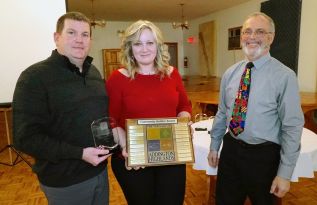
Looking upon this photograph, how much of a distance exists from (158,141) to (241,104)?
1.76ft

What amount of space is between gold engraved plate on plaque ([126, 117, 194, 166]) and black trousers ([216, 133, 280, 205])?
304mm

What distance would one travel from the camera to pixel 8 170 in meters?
3.72

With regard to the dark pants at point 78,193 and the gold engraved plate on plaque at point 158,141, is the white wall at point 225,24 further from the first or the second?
the dark pants at point 78,193

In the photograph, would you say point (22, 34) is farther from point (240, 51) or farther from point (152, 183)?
point (240, 51)

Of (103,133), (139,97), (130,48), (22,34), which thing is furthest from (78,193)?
(22,34)

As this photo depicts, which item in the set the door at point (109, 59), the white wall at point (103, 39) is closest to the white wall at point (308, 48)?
the door at point (109, 59)

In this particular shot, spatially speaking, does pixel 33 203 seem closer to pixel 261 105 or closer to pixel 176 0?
pixel 261 105

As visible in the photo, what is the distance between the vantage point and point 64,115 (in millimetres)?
1223

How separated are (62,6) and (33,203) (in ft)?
7.10

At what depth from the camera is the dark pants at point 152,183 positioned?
1.44 meters

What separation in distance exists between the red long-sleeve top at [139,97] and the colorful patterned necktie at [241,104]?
14.6 inches

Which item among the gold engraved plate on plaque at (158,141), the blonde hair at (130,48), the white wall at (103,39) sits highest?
the white wall at (103,39)

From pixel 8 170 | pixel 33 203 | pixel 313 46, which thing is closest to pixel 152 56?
pixel 33 203

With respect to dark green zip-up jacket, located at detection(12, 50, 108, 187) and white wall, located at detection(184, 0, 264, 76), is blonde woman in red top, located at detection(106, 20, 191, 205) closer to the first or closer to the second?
dark green zip-up jacket, located at detection(12, 50, 108, 187)
